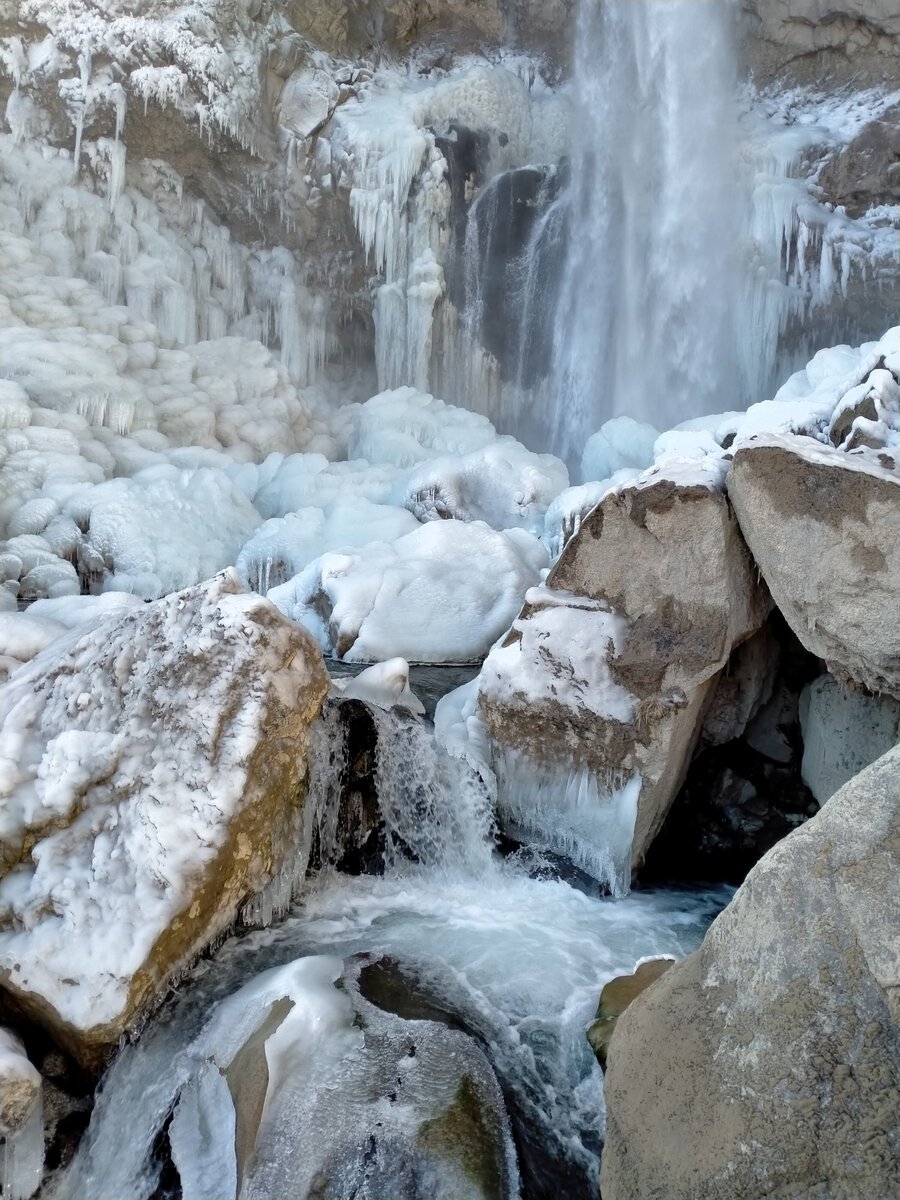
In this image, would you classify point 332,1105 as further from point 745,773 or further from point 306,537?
point 306,537

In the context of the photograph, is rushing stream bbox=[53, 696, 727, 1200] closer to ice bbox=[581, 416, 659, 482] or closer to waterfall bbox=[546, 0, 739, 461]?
ice bbox=[581, 416, 659, 482]

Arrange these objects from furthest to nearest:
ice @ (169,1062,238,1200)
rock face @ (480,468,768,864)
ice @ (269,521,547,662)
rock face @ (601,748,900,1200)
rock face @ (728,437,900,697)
Answer: ice @ (269,521,547,662) < rock face @ (480,468,768,864) < rock face @ (728,437,900,697) < ice @ (169,1062,238,1200) < rock face @ (601,748,900,1200)

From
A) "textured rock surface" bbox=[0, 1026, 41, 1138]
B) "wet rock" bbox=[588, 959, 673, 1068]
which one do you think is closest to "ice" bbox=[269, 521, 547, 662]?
"wet rock" bbox=[588, 959, 673, 1068]

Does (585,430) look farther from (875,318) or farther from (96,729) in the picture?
(96,729)

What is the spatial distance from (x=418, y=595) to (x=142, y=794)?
6.01 metres

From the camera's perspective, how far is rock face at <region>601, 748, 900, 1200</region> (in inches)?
62.6

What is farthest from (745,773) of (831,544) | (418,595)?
(418,595)

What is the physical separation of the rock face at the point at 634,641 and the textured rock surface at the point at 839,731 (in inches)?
28.8

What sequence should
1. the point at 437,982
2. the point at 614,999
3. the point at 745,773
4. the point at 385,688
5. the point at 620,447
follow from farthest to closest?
1. the point at 620,447
2. the point at 745,773
3. the point at 385,688
4. the point at 437,982
5. the point at 614,999

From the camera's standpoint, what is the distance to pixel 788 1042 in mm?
1716

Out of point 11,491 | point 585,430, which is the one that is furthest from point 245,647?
point 585,430

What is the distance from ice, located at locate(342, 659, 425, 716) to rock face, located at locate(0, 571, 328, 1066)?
1202 millimetres

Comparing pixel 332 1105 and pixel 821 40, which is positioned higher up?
pixel 821 40

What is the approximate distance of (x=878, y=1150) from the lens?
1538mm
